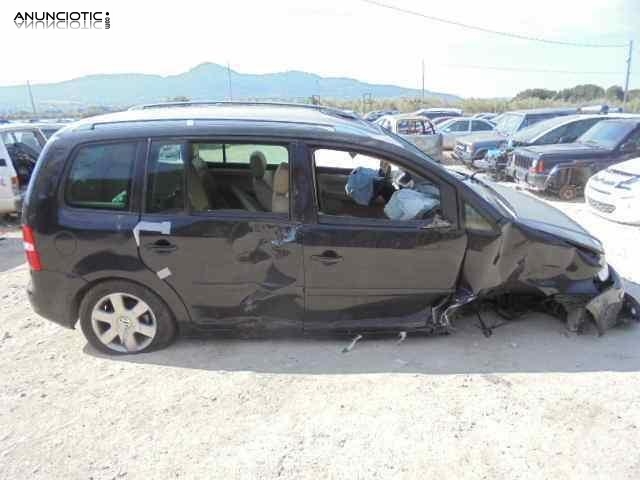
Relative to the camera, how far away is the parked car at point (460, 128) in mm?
16312

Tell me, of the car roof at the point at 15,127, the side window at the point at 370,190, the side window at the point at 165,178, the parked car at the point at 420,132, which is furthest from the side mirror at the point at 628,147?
the car roof at the point at 15,127

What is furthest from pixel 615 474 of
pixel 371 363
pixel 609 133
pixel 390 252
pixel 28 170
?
pixel 28 170

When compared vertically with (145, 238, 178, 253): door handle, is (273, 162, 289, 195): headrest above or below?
above

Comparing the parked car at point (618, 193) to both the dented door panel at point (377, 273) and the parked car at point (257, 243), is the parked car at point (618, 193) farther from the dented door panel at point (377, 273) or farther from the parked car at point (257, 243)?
the dented door panel at point (377, 273)

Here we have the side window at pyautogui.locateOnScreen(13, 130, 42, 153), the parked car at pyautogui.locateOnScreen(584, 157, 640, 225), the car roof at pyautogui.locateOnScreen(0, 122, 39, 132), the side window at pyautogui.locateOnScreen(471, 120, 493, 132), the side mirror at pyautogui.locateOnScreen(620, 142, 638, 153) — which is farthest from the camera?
the side window at pyautogui.locateOnScreen(471, 120, 493, 132)

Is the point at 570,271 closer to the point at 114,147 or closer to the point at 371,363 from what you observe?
the point at 371,363

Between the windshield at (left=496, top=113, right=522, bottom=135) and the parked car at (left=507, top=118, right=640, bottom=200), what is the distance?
13.1 ft

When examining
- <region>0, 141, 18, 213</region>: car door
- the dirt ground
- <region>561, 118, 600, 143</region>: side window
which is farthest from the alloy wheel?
<region>561, 118, 600, 143</region>: side window

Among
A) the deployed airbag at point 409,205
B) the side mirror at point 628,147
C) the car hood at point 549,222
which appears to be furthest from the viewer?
the side mirror at point 628,147

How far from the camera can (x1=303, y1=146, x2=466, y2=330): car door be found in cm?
307

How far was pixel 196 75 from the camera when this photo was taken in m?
170

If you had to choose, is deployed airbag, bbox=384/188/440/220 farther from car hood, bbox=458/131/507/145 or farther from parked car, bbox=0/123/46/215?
car hood, bbox=458/131/507/145

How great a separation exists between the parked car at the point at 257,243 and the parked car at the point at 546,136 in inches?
308

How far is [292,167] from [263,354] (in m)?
1.43
